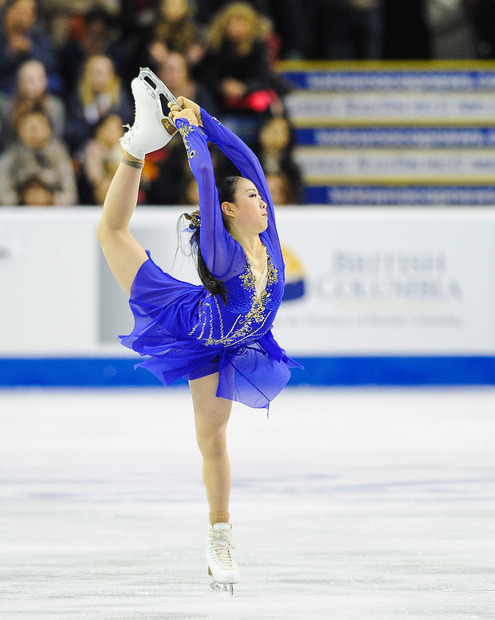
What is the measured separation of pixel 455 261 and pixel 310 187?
6.01 feet

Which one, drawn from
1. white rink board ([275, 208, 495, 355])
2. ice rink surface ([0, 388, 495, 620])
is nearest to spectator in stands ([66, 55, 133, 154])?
white rink board ([275, 208, 495, 355])

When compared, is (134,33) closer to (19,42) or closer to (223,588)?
(19,42)

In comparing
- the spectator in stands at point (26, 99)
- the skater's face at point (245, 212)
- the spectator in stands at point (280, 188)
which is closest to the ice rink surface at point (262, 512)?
the skater's face at point (245, 212)

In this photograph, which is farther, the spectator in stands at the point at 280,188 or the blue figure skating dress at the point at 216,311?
the spectator in stands at the point at 280,188

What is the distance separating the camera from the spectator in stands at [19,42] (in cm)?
811

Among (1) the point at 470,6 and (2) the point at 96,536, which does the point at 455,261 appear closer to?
(1) the point at 470,6

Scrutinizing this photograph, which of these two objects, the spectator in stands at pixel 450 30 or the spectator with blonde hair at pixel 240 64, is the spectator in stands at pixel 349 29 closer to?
the spectator in stands at pixel 450 30

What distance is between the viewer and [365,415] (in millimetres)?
6355

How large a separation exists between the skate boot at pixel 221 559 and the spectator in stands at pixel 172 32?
5.62 meters

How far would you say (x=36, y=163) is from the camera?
7.82m

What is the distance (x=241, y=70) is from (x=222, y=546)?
5893 millimetres

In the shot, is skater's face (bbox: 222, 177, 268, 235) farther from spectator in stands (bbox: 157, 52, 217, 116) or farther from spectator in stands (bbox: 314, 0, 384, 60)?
spectator in stands (bbox: 314, 0, 384, 60)

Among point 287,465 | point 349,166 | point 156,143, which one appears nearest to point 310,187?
point 349,166

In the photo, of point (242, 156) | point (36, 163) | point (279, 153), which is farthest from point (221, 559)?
point (279, 153)
